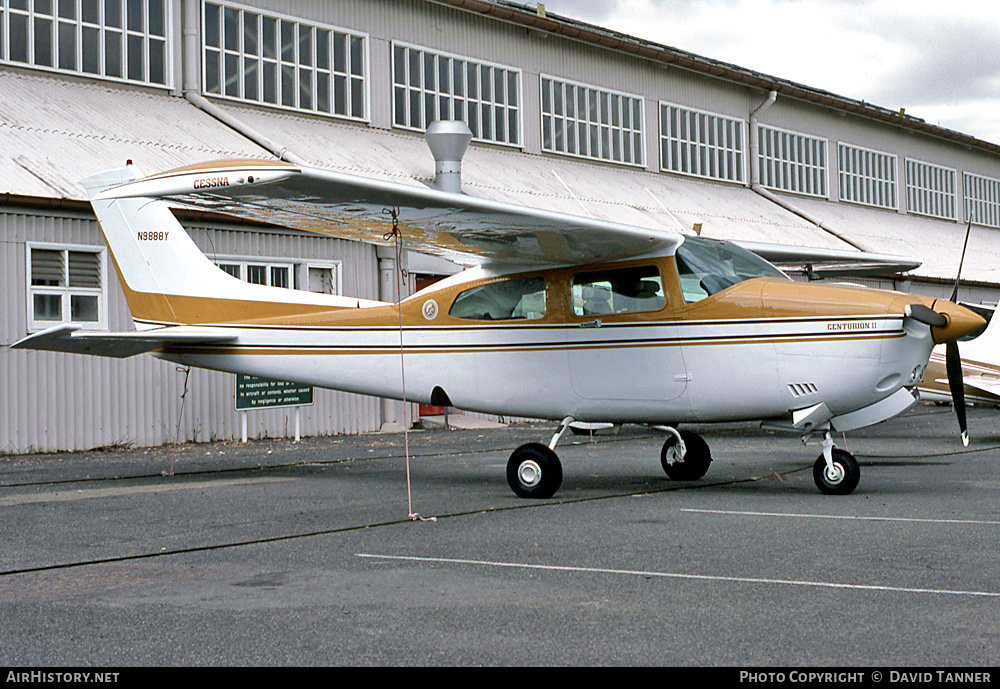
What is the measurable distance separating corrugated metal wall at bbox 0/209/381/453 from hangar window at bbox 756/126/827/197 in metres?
17.6

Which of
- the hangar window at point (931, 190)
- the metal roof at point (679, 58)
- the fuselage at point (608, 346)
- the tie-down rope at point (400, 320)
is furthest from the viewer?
the hangar window at point (931, 190)

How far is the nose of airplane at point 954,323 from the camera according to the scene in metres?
8.34

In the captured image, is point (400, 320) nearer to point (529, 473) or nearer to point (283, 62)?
point (529, 473)

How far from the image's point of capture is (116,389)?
15.3 meters

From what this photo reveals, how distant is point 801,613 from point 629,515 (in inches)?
130

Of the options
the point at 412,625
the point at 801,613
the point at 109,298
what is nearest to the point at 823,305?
the point at 801,613

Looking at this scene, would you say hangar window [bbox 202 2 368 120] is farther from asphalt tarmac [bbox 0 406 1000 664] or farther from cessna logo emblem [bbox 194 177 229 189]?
cessna logo emblem [bbox 194 177 229 189]

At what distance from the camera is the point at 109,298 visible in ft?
50.0

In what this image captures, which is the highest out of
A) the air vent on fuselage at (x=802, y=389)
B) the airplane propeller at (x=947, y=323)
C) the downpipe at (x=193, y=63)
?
the downpipe at (x=193, y=63)

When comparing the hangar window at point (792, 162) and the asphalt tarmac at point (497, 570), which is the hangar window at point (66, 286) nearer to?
the asphalt tarmac at point (497, 570)

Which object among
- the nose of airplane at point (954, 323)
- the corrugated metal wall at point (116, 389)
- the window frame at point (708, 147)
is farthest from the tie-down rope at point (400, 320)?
the window frame at point (708, 147)

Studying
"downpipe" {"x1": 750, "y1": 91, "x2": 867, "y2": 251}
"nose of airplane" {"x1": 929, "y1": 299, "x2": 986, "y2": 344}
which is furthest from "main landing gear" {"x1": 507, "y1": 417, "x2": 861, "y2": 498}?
"downpipe" {"x1": 750, "y1": 91, "x2": 867, "y2": 251}

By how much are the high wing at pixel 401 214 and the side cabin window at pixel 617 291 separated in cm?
17

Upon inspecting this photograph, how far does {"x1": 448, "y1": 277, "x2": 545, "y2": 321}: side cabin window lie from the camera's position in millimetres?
10070
